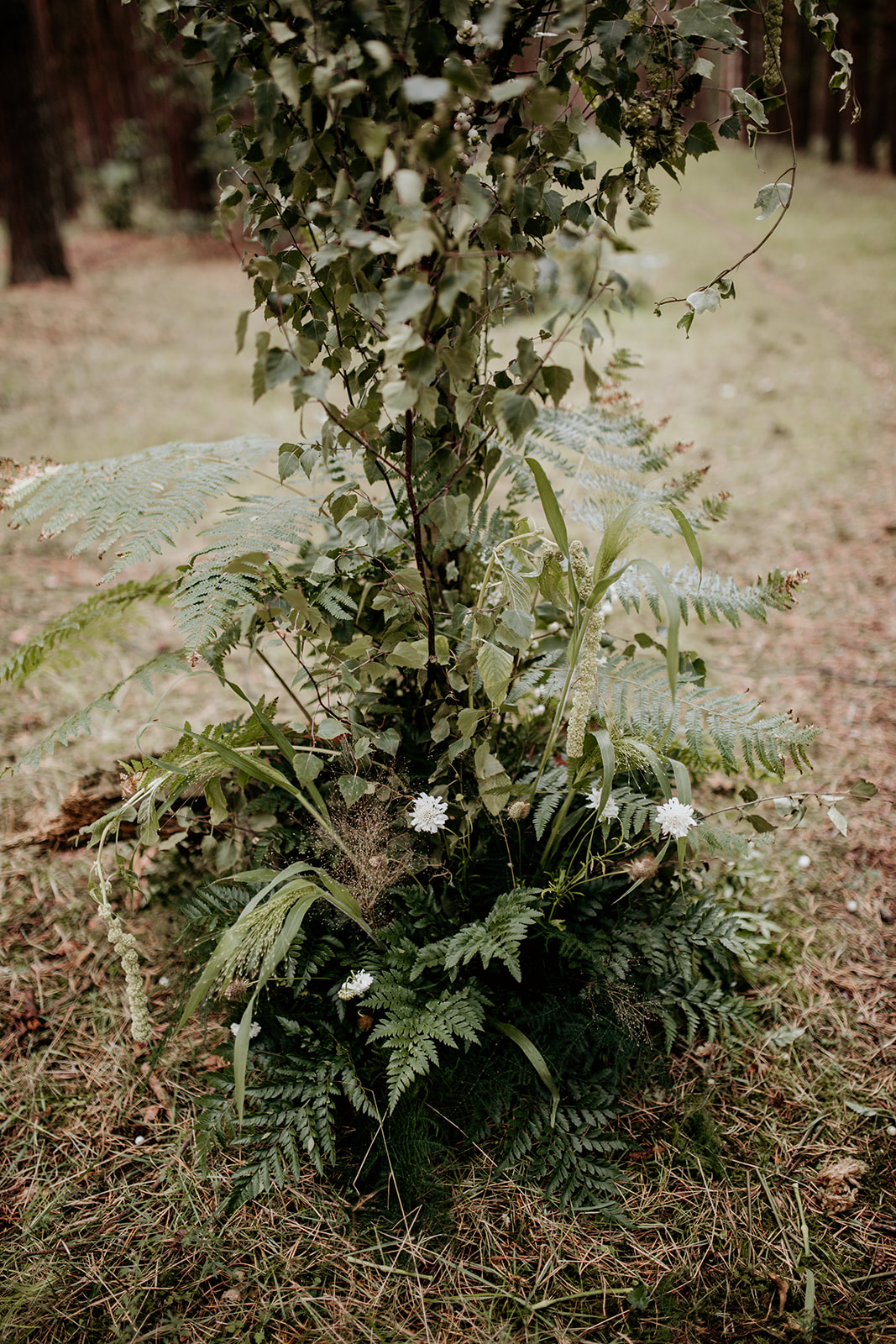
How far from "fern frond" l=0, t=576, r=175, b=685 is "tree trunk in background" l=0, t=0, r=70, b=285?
8.42 metres

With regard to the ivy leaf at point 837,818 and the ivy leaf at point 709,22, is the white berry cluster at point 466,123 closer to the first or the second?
the ivy leaf at point 709,22

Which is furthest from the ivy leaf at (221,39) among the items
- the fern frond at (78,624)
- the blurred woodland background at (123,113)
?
the blurred woodland background at (123,113)

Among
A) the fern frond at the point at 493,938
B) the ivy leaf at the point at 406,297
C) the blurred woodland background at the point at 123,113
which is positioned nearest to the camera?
the ivy leaf at the point at 406,297

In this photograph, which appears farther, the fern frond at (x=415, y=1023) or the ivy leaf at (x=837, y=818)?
the ivy leaf at (x=837, y=818)

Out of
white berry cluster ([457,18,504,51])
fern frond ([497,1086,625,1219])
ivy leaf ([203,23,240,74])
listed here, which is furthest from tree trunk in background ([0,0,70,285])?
fern frond ([497,1086,625,1219])


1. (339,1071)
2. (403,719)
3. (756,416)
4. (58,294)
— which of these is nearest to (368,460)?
(403,719)

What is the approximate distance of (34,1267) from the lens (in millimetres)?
1347

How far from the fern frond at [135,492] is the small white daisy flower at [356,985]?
2.97ft

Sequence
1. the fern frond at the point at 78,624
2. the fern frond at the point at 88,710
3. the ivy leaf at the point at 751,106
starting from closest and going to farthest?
1. the ivy leaf at the point at 751,106
2. the fern frond at the point at 88,710
3. the fern frond at the point at 78,624

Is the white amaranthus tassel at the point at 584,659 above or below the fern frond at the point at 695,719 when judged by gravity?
above

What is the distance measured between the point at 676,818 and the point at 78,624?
1.40 metres

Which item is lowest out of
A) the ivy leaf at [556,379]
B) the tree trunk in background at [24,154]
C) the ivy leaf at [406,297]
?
the ivy leaf at [556,379]

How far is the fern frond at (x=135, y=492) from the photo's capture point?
1.62 meters

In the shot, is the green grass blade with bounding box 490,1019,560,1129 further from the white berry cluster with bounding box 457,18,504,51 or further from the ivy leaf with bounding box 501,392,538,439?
the white berry cluster with bounding box 457,18,504,51
